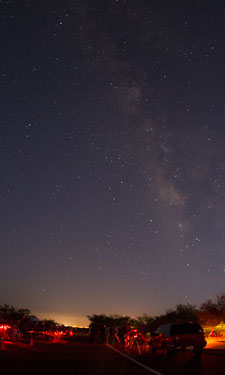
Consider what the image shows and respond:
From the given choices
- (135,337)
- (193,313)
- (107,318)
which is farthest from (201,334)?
(107,318)

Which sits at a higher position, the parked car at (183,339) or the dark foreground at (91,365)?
the parked car at (183,339)

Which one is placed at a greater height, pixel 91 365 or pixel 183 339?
pixel 183 339

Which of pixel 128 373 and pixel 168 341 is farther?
pixel 168 341

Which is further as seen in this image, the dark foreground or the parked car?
the parked car

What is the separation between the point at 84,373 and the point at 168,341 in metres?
11.0

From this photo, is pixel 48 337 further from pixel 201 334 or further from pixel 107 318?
pixel 107 318

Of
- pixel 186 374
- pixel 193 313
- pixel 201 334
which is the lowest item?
pixel 186 374

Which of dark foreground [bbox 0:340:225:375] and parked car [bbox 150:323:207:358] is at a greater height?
parked car [bbox 150:323:207:358]

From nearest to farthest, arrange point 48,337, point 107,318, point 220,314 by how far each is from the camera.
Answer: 1. point 48,337
2. point 220,314
3. point 107,318

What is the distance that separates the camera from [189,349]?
2053 centimetres

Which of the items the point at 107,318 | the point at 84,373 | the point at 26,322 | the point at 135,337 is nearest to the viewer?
the point at 84,373

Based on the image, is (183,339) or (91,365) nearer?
(91,365)

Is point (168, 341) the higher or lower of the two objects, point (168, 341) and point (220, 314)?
the lower

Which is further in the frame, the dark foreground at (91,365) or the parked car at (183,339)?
the parked car at (183,339)
